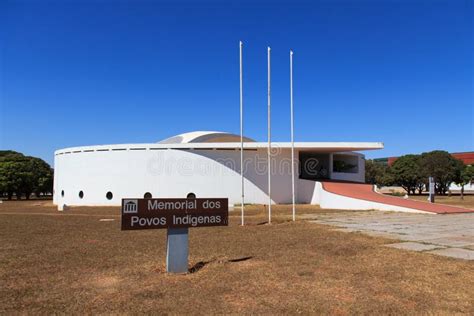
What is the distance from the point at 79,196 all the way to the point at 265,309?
1391 inches

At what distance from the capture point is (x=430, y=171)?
6231 centimetres

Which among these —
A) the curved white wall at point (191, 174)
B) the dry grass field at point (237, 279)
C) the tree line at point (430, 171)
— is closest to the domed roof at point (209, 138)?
the curved white wall at point (191, 174)

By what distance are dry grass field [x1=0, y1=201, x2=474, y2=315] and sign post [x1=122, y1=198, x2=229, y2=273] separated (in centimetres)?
38

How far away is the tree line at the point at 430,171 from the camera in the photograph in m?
62.2

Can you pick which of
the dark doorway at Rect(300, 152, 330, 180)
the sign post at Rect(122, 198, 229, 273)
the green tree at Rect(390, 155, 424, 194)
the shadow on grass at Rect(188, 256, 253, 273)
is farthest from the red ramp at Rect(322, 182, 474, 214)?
the green tree at Rect(390, 155, 424, 194)

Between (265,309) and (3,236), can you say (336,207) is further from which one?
(265,309)

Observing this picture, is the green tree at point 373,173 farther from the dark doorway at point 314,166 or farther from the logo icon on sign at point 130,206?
the logo icon on sign at point 130,206

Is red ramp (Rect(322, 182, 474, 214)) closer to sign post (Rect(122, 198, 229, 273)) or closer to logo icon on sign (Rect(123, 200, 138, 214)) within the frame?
sign post (Rect(122, 198, 229, 273))

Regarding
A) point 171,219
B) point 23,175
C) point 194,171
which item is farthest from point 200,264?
point 23,175

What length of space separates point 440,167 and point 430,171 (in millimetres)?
1536

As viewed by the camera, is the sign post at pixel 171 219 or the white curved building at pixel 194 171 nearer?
the sign post at pixel 171 219

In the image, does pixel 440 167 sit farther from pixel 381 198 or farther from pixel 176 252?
pixel 176 252

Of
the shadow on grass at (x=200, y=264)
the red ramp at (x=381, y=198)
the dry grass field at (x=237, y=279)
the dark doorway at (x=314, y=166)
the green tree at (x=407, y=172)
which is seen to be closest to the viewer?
the dry grass field at (x=237, y=279)

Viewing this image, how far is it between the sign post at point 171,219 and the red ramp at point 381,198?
60.1 ft
